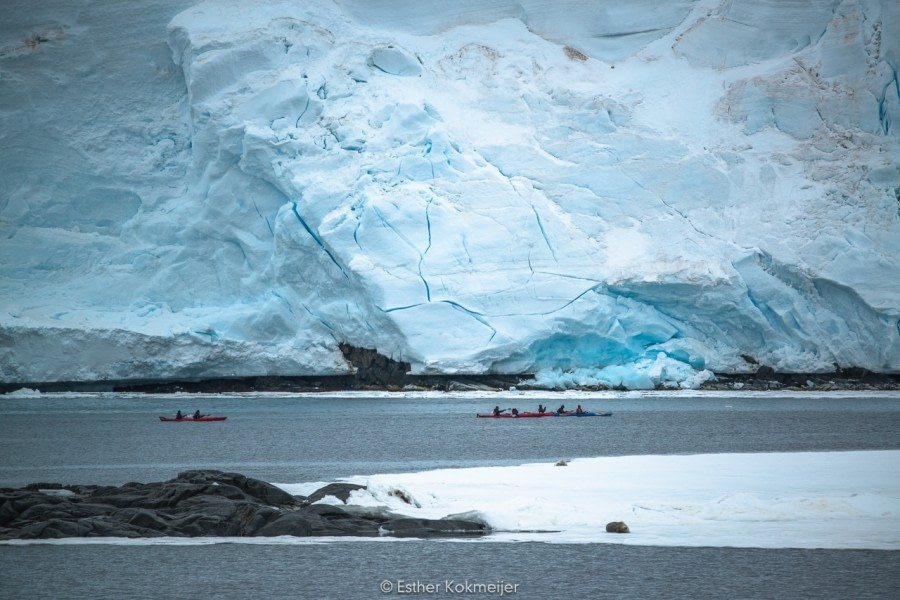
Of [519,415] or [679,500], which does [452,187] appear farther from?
[679,500]

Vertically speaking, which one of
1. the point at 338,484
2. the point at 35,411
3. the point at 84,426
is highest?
the point at 338,484

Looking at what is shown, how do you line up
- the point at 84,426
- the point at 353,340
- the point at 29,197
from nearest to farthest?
the point at 84,426 → the point at 353,340 → the point at 29,197

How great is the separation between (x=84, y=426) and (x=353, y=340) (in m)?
4.34

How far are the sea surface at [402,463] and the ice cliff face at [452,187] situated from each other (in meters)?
1.26

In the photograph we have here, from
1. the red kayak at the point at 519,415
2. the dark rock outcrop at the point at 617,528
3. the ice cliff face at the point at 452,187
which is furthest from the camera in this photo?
the ice cliff face at the point at 452,187

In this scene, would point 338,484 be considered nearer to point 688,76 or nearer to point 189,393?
point 189,393

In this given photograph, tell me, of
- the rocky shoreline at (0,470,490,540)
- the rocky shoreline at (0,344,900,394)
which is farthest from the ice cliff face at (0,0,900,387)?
the rocky shoreline at (0,470,490,540)

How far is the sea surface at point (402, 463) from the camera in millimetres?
5441

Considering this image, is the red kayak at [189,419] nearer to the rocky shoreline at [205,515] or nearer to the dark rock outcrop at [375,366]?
the dark rock outcrop at [375,366]

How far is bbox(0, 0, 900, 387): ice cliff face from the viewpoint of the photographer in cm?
1908

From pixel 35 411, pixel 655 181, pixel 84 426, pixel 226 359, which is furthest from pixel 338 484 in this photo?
pixel 35 411

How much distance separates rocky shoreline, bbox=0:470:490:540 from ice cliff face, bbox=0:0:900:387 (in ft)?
35.8

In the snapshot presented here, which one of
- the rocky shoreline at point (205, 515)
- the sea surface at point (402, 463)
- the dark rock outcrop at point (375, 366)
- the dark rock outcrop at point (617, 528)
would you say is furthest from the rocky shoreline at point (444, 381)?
the dark rock outcrop at point (617, 528)

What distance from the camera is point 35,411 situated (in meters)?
22.0
